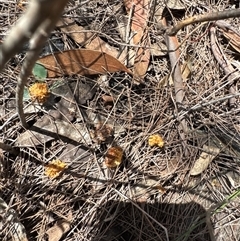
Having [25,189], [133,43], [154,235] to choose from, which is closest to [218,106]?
[133,43]

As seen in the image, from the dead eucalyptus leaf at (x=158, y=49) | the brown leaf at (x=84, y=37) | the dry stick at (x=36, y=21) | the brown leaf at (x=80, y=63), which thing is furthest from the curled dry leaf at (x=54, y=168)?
the dry stick at (x=36, y=21)

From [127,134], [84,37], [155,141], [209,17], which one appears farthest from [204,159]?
[84,37]

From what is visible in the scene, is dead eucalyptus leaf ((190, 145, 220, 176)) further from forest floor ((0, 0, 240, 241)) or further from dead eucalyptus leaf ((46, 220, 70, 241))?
dead eucalyptus leaf ((46, 220, 70, 241))

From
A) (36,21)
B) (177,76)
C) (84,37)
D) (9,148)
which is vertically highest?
(84,37)

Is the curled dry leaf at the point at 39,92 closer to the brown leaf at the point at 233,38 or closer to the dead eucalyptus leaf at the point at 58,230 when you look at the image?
the dead eucalyptus leaf at the point at 58,230

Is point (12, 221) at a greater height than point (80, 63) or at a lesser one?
lesser

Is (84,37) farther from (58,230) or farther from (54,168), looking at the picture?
(58,230)
